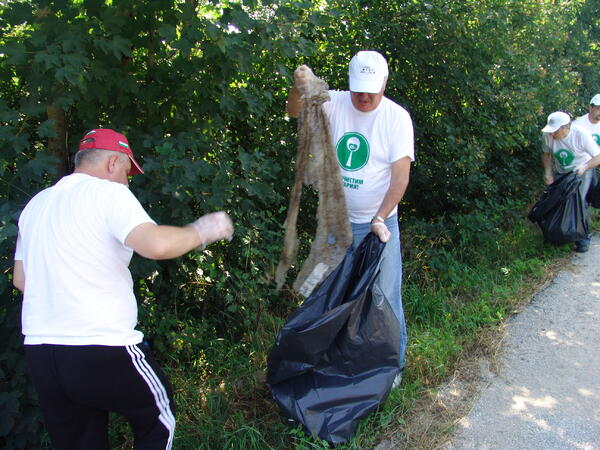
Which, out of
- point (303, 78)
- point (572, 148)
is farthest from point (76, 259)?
point (572, 148)

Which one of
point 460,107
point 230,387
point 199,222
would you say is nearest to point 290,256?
point 230,387

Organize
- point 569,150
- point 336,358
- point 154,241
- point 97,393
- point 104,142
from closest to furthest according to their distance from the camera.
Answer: point 154,241 → point 97,393 → point 104,142 → point 336,358 → point 569,150

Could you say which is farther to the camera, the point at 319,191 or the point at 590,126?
the point at 590,126

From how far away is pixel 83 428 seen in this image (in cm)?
214

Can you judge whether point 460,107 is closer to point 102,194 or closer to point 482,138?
point 482,138

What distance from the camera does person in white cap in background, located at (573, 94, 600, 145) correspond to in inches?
219

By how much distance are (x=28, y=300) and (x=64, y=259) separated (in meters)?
0.25

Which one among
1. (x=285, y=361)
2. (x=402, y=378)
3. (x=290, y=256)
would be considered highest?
(x=290, y=256)

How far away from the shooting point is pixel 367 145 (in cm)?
295

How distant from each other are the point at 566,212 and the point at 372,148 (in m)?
3.24

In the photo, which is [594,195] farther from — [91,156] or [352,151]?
[91,156]

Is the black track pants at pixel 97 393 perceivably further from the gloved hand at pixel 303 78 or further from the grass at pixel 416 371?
the gloved hand at pixel 303 78

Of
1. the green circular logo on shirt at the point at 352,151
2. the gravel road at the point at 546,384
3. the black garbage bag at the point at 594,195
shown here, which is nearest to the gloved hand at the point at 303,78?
the green circular logo on shirt at the point at 352,151

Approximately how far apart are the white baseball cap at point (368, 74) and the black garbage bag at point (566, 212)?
332 centimetres
